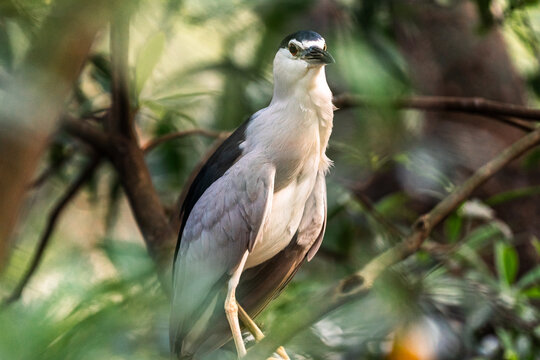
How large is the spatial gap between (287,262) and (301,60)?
54cm

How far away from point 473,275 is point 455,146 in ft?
3.53

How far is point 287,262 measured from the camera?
74.9 inches

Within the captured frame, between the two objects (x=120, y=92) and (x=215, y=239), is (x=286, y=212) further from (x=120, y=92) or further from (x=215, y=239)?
(x=120, y=92)

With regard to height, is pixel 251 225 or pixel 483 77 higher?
pixel 251 225

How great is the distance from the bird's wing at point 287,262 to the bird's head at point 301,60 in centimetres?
27

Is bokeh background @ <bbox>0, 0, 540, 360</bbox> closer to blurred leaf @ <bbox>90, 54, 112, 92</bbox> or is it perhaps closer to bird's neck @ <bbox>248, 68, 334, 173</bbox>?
blurred leaf @ <bbox>90, 54, 112, 92</bbox>

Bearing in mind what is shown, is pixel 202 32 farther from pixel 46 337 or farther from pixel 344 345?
pixel 46 337

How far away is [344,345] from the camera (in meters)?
2.20

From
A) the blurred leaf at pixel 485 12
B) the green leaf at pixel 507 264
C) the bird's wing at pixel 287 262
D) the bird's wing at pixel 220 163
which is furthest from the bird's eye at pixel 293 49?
the green leaf at pixel 507 264

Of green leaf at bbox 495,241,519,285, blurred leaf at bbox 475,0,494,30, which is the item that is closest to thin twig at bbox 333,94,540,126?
blurred leaf at bbox 475,0,494,30

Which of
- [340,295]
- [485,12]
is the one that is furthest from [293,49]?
[485,12]

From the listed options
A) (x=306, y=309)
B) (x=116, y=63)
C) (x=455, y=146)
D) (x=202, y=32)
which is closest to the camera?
(x=306, y=309)

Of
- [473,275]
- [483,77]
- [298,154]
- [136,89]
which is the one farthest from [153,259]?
[483,77]

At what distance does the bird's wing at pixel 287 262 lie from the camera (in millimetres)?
1853
